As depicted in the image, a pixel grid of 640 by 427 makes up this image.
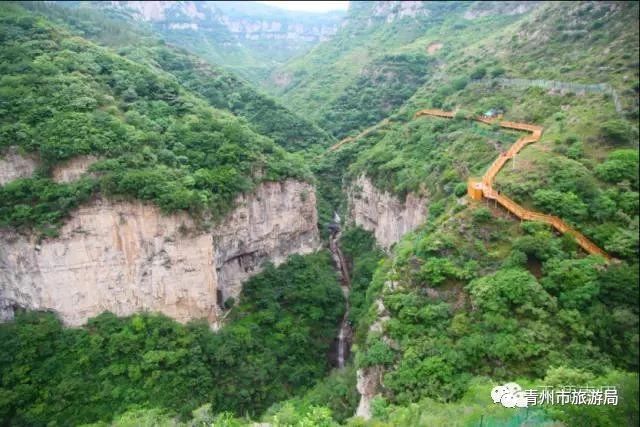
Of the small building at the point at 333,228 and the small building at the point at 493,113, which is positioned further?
the small building at the point at 333,228

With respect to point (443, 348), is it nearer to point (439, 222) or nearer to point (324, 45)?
point (439, 222)

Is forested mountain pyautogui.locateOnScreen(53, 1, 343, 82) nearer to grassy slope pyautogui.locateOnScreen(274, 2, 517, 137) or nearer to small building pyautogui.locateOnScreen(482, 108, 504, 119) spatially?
grassy slope pyautogui.locateOnScreen(274, 2, 517, 137)

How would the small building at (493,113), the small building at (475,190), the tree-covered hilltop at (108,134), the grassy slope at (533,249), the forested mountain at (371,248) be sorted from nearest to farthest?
the grassy slope at (533,249), the forested mountain at (371,248), the small building at (475,190), the tree-covered hilltop at (108,134), the small building at (493,113)

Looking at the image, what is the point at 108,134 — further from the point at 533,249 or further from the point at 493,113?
the point at 493,113

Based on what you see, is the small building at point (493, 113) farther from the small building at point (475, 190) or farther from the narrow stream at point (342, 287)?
the narrow stream at point (342, 287)

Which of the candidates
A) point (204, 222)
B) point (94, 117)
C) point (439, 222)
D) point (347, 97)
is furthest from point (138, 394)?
point (347, 97)

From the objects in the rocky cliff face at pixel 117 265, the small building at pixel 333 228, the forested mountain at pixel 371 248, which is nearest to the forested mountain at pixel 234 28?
the forested mountain at pixel 371 248

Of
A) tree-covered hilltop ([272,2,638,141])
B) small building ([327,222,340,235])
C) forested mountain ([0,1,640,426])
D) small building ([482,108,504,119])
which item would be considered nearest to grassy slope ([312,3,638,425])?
forested mountain ([0,1,640,426])
